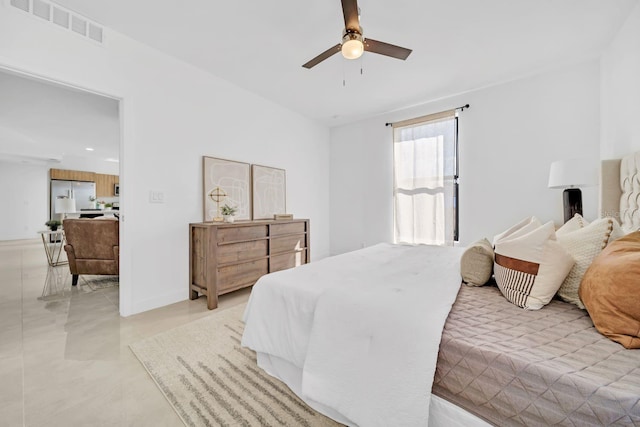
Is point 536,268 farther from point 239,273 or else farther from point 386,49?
point 239,273

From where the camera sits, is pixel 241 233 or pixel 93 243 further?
pixel 93 243

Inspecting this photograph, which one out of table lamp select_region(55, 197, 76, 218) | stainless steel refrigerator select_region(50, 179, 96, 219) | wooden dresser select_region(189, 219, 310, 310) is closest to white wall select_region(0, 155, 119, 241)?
stainless steel refrigerator select_region(50, 179, 96, 219)

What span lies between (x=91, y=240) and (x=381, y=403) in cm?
394

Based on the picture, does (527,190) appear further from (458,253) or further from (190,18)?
(190,18)

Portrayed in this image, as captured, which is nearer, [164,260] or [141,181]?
[141,181]

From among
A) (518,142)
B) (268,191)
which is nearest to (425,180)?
(518,142)

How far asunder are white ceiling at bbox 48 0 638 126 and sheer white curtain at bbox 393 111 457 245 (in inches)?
26.2

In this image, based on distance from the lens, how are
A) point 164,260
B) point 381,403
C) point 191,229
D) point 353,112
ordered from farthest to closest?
point 353,112 → point 191,229 → point 164,260 → point 381,403

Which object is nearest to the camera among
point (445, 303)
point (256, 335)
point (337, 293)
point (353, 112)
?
point (445, 303)

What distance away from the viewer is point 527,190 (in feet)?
10.2

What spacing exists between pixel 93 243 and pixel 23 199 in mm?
7284

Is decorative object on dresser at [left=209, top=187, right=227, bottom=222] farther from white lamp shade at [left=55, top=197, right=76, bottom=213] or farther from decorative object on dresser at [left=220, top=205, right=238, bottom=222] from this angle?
white lamp shade at [left=55, top=197, right=76, bottom=213]

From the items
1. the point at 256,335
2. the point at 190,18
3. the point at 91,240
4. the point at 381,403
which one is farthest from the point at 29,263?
the point at 381,403

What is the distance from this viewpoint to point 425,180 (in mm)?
3914
